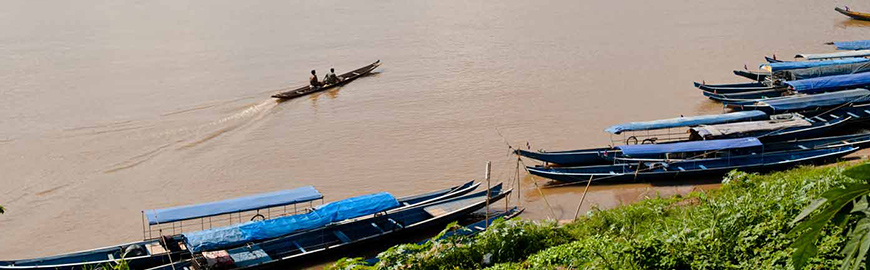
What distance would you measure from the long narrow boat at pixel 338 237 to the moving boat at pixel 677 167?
175cm

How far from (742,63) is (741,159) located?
891 centimetres

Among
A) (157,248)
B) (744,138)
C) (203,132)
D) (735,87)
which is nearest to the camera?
(157,248)

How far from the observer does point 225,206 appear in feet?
34.4

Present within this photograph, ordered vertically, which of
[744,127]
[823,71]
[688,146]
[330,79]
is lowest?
[688,146]

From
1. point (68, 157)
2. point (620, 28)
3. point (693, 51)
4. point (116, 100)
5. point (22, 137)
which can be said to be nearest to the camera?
point (68, 157)

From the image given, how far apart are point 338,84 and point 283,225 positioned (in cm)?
1014

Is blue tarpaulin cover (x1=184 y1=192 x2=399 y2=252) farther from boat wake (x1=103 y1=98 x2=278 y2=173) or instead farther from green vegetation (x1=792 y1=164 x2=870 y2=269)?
green vegetation (x1=792 y1=164 x2=870 y2=269)

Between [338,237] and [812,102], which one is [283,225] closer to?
[338,237]

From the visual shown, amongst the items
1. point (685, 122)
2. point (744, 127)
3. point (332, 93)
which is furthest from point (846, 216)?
point (332, 93)

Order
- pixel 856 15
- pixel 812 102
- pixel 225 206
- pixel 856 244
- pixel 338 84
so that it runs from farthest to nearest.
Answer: pixel 856 15 → pixel 338 84 → pixel 812 102 → pixel 225 206 → pixel 856 244

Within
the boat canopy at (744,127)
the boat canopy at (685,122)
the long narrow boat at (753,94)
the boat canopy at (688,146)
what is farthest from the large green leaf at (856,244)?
the long narrow boat at (753,94)

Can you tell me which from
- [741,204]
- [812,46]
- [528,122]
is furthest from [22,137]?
[812,46]

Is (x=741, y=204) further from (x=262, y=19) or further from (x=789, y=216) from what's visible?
(x=262, y=19)

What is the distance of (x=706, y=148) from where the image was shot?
12820 millimetres
